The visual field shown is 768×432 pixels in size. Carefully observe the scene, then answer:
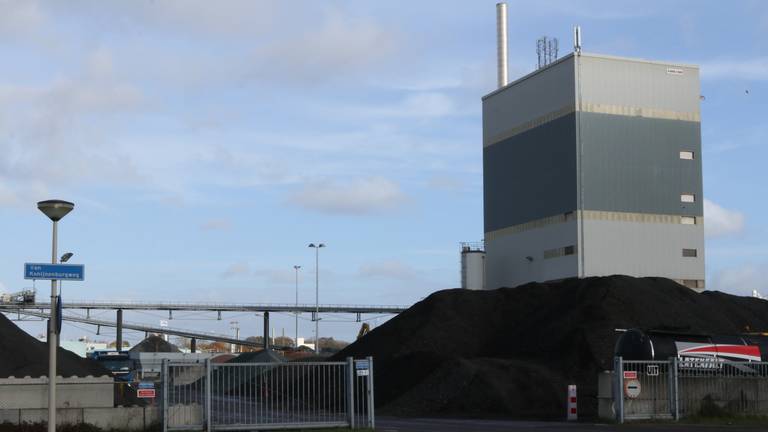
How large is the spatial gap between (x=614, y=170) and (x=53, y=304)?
58074 millimetres

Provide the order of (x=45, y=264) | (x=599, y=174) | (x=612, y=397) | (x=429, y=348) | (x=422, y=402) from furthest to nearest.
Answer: (x=599, y=174) < (x=429, y=348) < (x=422, y=402) < (x=612, y=397) < (x=45, y=264)

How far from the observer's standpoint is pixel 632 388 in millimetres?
34281

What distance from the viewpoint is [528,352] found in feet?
207

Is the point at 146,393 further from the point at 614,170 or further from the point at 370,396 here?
the point at 614,170

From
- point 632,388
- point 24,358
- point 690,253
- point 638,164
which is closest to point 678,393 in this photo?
point 632,388

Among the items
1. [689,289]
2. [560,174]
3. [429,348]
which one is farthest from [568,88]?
[429,348]

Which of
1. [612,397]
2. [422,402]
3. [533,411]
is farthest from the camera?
[422,402]

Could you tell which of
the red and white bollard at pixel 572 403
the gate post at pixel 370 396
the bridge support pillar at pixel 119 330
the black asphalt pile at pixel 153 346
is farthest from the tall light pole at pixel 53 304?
the black asphalt pile at pixel 153 346

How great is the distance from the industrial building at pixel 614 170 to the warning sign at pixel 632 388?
38.0m

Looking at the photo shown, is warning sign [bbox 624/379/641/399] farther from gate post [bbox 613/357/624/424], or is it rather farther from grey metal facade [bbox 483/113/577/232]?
grey metal facade [bbox 483/113/577/232]

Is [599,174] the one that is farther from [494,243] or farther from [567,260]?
[494,243]

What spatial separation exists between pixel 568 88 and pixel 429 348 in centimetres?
2151

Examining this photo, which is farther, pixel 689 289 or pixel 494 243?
pixel 494 243

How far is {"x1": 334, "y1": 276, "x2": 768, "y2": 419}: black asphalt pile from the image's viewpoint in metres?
50.5
